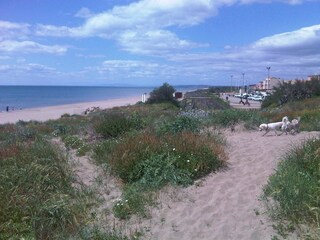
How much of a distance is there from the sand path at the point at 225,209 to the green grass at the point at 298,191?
0.82 feet

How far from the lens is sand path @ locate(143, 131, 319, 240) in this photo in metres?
5.53

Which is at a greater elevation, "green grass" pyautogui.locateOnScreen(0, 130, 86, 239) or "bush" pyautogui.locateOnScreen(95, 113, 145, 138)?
"bush" pyautogui.locateOnScreen(95, 113, 145, 138)

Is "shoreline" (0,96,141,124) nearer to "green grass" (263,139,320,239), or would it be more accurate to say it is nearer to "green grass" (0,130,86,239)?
"green grass" (0,130,86,239)

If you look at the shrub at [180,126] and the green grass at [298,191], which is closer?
the green grass at [298,191]

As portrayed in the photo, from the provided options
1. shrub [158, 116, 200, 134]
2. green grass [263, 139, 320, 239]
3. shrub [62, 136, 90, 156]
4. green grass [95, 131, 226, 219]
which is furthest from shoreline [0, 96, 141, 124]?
green grass [263, 139, 320, 239]

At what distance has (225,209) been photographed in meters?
6.20

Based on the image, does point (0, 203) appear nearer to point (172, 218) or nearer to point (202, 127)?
point (172, 218)

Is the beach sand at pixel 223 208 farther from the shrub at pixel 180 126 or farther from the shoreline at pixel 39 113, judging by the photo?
the shoreline at pixel 39 113

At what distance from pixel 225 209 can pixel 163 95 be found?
43607mm

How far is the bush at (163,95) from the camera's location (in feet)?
162

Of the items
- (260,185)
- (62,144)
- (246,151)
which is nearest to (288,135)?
(246,151)

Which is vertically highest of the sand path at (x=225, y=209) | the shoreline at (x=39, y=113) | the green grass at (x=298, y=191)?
the green grass at (x=298, y=191)

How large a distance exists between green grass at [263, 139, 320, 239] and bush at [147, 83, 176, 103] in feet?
137

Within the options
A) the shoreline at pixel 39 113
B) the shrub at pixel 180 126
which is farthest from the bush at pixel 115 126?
the shoreline at pixel 39 113
